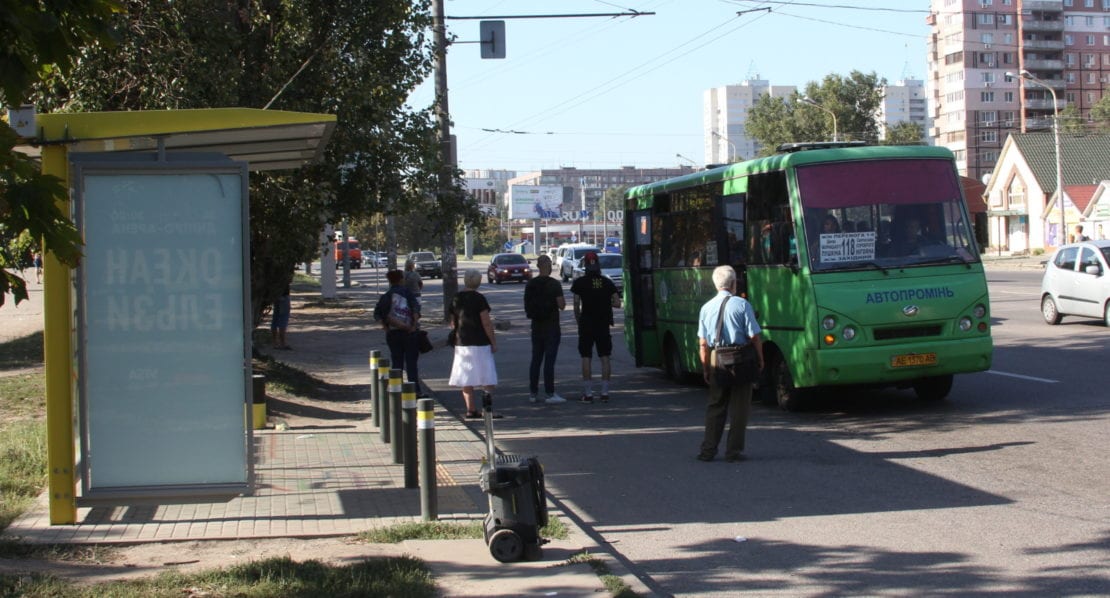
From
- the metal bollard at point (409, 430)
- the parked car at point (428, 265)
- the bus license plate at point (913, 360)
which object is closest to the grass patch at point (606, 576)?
the metal bollard at point (409, 430)

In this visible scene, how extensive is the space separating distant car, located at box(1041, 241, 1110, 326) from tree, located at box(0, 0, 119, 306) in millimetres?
19358

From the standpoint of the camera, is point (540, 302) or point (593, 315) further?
point (593, 315)

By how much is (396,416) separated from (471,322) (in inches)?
94.0

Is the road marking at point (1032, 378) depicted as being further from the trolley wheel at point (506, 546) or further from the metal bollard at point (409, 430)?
the trolley wheel at point (506, 546)

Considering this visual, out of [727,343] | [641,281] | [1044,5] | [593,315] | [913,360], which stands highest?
[1044,5]

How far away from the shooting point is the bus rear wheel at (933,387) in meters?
13.6

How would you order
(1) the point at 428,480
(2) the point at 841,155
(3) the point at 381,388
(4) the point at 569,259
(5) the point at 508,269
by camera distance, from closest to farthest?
(1) the point at 428,480
(3) the point at 381,388
(2) the point at 841,155
(4) the point at 569,259
(5) the point at 508,269

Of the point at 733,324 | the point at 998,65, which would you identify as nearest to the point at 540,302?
the point at 733,324

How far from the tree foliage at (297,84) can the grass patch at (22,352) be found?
5155 millimetres

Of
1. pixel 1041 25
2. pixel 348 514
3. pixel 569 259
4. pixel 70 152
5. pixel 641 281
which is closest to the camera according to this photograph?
pixel 70 152

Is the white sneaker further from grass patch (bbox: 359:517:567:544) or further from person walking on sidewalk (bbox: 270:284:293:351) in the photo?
person walking on sidewalk (bbox: 270:284:293:351)

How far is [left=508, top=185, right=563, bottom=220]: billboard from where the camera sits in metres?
134

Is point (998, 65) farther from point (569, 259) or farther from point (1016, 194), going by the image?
point (569, 259)

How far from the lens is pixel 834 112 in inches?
Result: 3086
